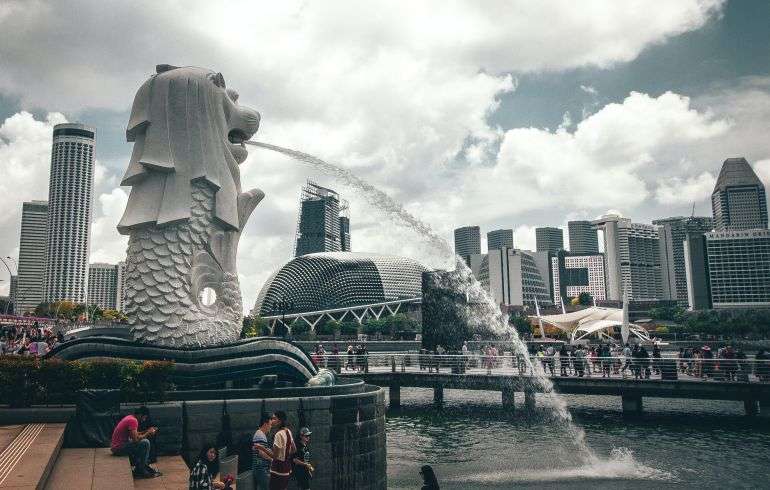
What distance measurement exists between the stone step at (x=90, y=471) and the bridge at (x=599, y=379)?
17449 millimetres

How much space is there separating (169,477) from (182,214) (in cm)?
921

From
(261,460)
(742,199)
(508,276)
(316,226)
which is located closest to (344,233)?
(316,226)

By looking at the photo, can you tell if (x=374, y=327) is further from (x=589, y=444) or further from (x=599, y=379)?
(x=589, y=444)

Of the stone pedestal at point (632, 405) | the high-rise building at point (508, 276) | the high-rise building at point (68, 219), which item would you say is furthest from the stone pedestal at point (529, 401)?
the high-rise building at point (68, 219)

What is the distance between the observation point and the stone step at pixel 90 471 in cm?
901

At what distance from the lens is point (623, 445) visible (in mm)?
20047

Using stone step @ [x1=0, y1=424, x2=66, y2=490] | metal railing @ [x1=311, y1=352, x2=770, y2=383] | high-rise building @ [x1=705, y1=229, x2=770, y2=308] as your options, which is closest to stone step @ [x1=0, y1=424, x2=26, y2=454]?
stone step @ [x1=0, y1=424, x2=66, y2=490]

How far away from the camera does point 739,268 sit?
148 metres

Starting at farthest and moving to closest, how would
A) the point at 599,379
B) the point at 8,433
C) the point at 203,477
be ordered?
the point at 599,379 < the point at 8,433 < the point at 203,477

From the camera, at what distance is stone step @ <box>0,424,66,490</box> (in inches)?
322

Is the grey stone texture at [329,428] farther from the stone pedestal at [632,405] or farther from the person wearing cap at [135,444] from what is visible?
the stone pedestal at [632,405]

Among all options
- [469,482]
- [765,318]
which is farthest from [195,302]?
[765,318]

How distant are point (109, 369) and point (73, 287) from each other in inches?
7595

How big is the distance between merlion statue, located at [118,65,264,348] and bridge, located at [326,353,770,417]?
11101 millimetres
